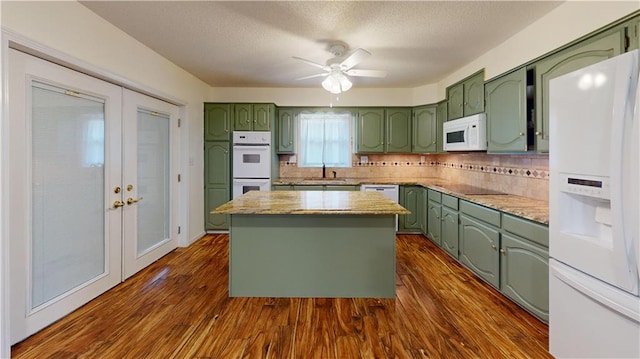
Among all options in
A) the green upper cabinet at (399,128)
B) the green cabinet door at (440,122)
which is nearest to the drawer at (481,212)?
the green cabinet door at (440,122)

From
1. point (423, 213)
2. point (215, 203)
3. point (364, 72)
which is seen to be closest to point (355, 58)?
point (364, 72)

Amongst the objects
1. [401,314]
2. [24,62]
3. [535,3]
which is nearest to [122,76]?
[24,62]

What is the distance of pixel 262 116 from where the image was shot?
4789mm

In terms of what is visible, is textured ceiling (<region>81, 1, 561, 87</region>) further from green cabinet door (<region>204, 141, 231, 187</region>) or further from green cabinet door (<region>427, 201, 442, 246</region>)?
green cabinet door (<region>427, 201, 442, 246</region>)

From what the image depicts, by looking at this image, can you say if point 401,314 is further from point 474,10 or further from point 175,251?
point 175,251

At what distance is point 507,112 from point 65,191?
4.01 m

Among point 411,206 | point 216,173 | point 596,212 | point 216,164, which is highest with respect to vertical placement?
point 216,164

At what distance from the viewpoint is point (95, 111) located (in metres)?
2.64

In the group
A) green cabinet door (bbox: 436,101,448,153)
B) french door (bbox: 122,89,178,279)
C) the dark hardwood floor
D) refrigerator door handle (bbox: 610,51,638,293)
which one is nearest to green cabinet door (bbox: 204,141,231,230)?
french door (bbox: 122,89,178,279)

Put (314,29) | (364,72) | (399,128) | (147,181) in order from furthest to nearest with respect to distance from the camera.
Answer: (399,128) < (147,181) < (364,72) < (314,29)

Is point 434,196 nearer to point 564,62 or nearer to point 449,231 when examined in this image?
point 449,231

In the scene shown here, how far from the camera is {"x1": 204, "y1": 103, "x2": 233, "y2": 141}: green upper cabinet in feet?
15.7

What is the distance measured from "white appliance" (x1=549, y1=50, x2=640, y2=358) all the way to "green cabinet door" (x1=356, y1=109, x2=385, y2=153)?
3.35 metres

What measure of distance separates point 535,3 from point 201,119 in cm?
434
